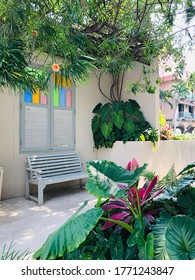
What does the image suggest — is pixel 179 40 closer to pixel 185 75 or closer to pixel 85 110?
pixel 185 75

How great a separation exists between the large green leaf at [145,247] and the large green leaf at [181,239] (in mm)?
89

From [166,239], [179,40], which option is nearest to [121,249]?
[166,239]

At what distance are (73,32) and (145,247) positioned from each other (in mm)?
2381

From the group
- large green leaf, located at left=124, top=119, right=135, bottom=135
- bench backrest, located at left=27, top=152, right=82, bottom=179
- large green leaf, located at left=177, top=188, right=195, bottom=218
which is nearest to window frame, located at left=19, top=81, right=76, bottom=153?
bench backrest, located at left=27, top=152, right=82, bottom=179

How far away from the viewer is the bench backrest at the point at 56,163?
4207mm

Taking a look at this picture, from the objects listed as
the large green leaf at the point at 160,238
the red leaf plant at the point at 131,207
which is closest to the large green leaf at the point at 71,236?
the red leaf plant at the point at 131,207

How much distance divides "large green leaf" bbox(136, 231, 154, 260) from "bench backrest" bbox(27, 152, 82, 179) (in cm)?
318

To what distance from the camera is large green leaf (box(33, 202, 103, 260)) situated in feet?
3.71

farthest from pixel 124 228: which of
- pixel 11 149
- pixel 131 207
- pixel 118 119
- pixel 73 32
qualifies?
pixel 118 119

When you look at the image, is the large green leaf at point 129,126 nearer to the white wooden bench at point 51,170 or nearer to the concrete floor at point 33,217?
the white wooden bench at point 51,170

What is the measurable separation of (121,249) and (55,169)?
10.9 ft

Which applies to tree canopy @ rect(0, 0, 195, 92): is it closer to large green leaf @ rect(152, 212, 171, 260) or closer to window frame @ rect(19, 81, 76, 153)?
window frame @ rect(19, 81, 76, 153)

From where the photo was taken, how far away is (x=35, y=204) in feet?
12.2

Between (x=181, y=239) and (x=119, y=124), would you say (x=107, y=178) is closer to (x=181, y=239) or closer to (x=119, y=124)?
(x=181, y=239)
